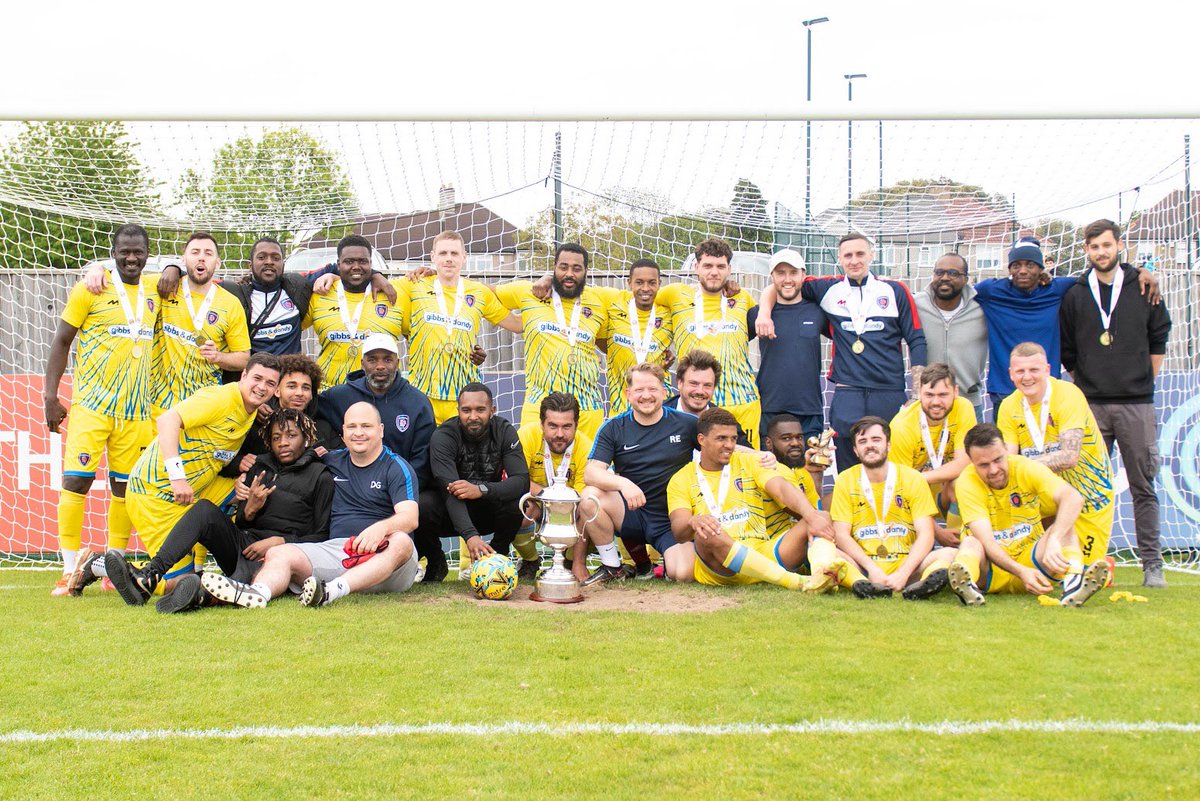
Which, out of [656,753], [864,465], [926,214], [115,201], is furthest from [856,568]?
[115,201]

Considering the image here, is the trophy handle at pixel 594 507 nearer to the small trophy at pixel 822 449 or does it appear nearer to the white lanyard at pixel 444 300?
the small trophy at pixel 822 449

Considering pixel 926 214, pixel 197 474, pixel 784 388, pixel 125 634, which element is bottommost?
pixel 125 634

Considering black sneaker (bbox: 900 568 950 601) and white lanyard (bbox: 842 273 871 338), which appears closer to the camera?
black sneaker (bbox: 900 568 950 601)

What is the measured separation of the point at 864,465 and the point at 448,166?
438 cm

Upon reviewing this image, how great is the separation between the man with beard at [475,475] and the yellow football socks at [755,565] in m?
1.40

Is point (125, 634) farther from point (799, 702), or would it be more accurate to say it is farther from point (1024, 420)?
point (1024, 420)

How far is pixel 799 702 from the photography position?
12.0 feet

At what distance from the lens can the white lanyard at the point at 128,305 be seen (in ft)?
21.8

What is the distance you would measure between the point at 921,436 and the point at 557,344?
2506 millimetres

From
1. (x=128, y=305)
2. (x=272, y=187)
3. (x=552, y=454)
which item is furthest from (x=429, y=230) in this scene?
(x=552, y=454)

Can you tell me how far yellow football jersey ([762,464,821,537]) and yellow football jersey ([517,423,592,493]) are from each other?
4.11 ft

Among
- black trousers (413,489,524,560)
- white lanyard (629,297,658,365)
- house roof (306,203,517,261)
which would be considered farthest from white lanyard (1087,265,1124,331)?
house roof (306,203,517,261)

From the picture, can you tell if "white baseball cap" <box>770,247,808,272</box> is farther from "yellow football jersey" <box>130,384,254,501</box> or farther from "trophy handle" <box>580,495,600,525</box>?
"yellow football jersey" <box>130,384,254,501</box>

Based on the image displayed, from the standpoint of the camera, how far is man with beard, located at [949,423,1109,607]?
5496mm
